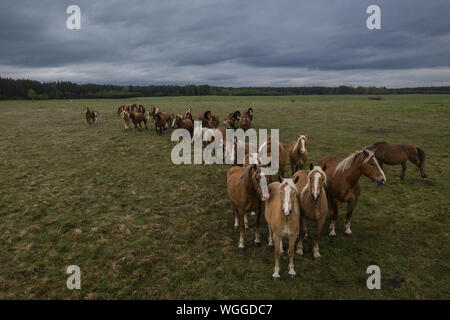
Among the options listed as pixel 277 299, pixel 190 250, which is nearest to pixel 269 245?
pixel 277 299

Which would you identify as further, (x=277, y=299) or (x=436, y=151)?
(x=436, y=151)

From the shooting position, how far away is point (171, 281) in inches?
192

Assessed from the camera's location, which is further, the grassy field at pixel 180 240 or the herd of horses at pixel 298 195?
the herd of horses at pixel 298 195

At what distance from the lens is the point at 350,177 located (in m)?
6.05

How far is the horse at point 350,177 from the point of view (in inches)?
227

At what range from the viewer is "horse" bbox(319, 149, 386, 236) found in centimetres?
576

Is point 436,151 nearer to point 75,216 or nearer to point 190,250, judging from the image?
point 190,250

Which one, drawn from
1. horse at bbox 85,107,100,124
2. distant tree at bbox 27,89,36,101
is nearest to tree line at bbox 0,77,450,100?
distant tree at bbox 27,89,36,101

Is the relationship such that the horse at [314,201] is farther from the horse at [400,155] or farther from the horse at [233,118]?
the horse at [233,118]

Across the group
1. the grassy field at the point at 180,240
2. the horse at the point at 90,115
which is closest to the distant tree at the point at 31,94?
the horse at the point at 90,115

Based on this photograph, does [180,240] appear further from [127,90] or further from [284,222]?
[127,90]

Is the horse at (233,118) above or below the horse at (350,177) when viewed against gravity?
above
